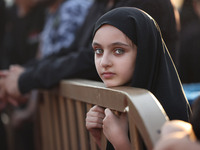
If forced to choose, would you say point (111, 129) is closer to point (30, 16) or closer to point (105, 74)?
point (105, 74)

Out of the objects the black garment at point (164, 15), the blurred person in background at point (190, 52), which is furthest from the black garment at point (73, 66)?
the blurred person in background at point (190, 52)

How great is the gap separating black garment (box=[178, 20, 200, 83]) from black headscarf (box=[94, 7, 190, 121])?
2266 mm

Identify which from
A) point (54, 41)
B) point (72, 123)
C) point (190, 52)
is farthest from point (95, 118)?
point (190, 52)

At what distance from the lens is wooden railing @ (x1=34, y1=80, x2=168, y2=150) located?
→ 1133 millimetres

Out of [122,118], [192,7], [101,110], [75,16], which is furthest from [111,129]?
[192,7]

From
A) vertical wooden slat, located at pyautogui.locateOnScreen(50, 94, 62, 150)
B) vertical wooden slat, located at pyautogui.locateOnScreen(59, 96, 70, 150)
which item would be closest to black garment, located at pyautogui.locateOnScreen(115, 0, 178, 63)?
vertical wooden slat, located at pyautogui.locateOnScreen(59, 96, 70, 150)

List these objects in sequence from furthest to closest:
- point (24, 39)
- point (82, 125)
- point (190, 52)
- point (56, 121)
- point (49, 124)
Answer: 1. point (24, 39)
2. point (190, 52)
3. point (49, 124)
4. point (56, 121)
5. point (82, 125)

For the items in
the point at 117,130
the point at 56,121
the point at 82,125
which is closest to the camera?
the point at 117,130

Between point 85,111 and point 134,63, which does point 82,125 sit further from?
point 134,63

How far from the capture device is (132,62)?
Answer: 141 centimetres

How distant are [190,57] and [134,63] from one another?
7.91 feet

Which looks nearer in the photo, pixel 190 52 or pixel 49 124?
pixel 49 124

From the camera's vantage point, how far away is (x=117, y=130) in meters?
1.33

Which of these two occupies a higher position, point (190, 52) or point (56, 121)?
point (190, 52)
